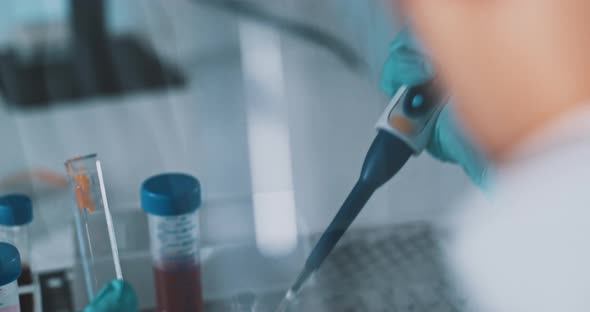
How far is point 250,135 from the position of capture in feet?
3.17

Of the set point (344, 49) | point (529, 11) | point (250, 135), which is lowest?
point (250, 135)

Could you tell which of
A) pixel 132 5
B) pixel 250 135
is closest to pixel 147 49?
pixel 132 5

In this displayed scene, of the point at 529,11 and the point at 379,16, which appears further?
the point at 379,16

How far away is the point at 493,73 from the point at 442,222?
5.5 inches

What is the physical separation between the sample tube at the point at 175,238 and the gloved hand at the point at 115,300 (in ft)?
0.27

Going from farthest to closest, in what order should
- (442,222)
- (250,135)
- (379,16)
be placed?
(250,135)
(379,16)
(442,222)

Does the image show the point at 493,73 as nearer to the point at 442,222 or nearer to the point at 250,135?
the point at 442,222

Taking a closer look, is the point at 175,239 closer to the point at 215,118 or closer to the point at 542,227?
the point at 542,227

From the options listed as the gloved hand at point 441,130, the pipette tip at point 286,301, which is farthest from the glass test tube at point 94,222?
the gloved hand at point 441,130

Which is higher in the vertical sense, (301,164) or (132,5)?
(132,5)

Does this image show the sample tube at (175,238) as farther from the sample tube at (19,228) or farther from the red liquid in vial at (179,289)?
the sample tube at (19,228)

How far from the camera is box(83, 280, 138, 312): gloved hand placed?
381mm

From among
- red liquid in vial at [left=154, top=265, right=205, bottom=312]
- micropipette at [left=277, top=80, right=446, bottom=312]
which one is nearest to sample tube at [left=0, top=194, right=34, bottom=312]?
red liquid in vial at [left=154, top=265, right=205, bottom=312]

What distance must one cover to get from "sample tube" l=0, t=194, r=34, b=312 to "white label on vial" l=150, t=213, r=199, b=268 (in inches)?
4.4
